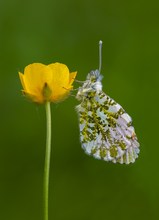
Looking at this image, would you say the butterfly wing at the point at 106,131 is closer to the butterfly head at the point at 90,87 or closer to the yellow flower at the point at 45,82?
the butterfly head at the point at 90,87

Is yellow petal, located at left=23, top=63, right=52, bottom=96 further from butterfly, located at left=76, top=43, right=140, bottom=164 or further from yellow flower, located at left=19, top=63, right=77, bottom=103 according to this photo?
butterfly, located at left=76, top=43, right=140, bottom=164

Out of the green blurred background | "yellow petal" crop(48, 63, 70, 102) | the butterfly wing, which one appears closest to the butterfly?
the butterfly wing

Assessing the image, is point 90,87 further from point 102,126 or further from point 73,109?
point 73,109

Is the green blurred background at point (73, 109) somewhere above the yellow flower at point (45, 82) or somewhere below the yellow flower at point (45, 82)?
above

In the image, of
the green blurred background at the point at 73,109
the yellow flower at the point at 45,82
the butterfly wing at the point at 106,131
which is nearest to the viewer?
the yellow flower at the point at 45,82

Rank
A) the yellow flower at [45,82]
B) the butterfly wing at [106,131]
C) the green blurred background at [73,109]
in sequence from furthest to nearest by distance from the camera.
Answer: the green blurred background at [73,109] → the butterfly wing at [106,131] → the yellow flower at [45,82]

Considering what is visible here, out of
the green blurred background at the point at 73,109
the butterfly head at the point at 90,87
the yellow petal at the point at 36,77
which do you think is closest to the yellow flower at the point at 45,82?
the yellow petal at the point at 36,77
